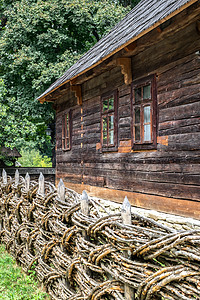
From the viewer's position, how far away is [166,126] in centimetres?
654

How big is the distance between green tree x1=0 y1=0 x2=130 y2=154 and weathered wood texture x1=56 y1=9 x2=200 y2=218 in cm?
1113

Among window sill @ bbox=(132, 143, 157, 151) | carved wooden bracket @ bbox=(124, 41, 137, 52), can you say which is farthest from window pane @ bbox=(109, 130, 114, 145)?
carved wooden bracket @ bbox=(124, 41, 137, 52)

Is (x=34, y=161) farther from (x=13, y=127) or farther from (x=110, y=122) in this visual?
(x=110, y=122)

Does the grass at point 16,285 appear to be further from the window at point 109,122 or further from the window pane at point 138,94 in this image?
the window pane at point 138,94

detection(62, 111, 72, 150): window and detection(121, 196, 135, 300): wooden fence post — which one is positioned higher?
detection(62, 111, 72, 150): window

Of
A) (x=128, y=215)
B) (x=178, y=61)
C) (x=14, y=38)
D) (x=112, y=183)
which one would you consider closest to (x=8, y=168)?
(x=14, y=38)

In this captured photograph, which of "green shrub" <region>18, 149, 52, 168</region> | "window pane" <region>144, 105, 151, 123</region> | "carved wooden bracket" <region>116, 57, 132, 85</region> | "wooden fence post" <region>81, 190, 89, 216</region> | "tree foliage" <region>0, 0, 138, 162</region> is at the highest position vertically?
"tree foliage" <region>0, 0, 138, 162</region>

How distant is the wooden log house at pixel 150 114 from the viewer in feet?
19.1

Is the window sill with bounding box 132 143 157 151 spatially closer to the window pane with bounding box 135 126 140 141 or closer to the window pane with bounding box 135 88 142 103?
the window pane with bounding box 135 126 140 141

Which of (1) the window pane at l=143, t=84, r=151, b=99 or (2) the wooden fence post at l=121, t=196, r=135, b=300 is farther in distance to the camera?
(1) the window pane at l=143, t=84, r=151, b=99

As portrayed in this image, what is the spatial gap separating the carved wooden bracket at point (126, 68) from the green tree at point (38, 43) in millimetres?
11841

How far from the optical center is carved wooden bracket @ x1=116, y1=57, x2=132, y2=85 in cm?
775

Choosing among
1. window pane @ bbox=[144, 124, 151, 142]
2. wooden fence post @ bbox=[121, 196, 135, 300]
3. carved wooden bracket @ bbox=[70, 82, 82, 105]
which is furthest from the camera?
carved wooden bracket @ bbox=[70, 82, 82, 105]

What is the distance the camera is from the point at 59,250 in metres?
4.36
